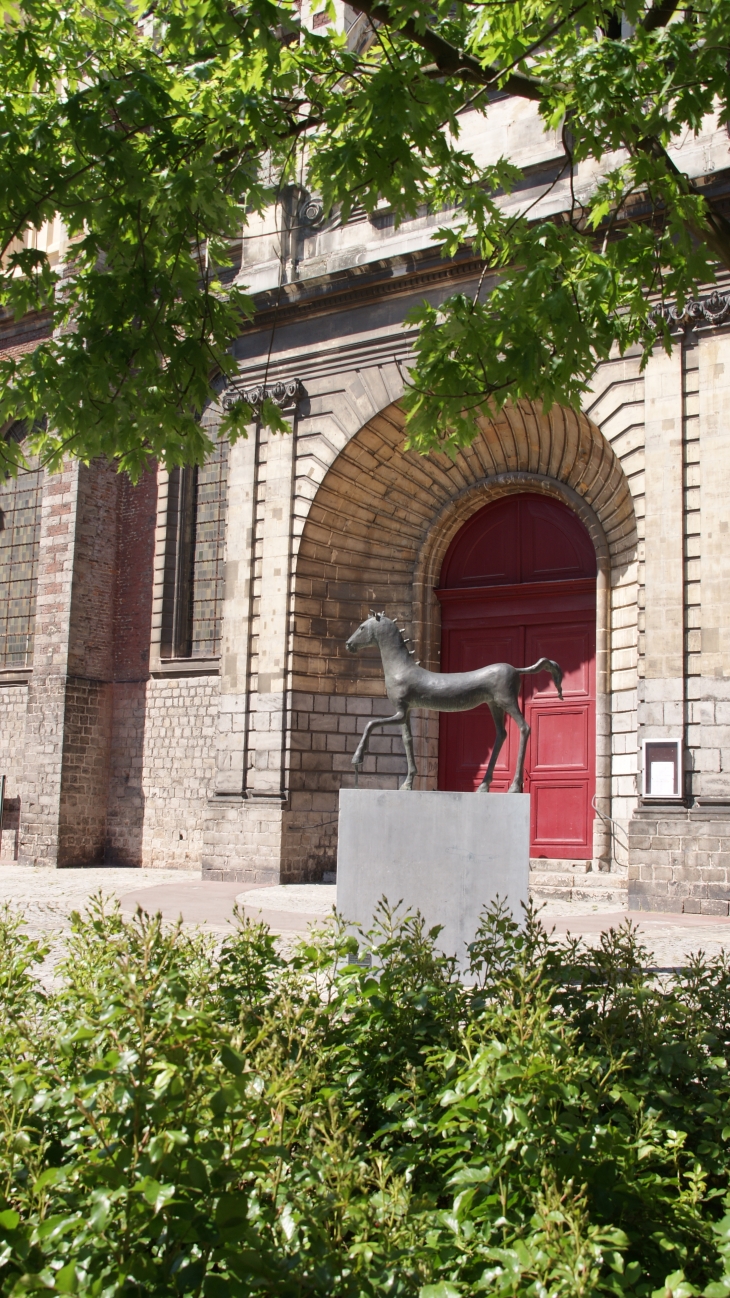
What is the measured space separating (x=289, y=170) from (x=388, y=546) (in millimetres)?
9138

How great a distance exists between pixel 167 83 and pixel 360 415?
8.39 meters

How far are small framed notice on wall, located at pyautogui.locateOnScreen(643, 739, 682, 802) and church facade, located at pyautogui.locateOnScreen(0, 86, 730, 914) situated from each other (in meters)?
0.02

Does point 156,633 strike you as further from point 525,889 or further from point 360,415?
point 525,889

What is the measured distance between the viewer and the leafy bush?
200 centimetres

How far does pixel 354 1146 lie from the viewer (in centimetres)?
253

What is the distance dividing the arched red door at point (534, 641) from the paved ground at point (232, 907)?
240 cm

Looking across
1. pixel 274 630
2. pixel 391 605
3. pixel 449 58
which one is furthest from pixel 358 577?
pixel 449 58

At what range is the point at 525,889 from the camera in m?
6.85

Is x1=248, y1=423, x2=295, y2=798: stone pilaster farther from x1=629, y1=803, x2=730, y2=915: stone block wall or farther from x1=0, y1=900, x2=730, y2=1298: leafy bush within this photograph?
x1=0, y1=900, x2=730, y2=1298: leafy bush

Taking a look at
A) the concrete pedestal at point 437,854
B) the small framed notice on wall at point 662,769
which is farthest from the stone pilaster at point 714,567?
the concrete pedestal at point 437,854

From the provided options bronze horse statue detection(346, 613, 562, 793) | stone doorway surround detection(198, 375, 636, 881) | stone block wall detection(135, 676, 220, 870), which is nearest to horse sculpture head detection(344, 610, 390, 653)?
bronze horse statue detection(346, 613, 562, 793)

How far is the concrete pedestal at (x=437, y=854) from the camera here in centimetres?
684

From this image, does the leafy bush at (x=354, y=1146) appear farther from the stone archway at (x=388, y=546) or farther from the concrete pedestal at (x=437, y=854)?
the stone archway at (x=388, y=546)

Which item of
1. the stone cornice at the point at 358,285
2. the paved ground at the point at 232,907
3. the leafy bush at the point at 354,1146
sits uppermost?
the stone cornice at the point at 358,285
